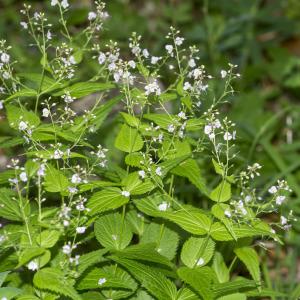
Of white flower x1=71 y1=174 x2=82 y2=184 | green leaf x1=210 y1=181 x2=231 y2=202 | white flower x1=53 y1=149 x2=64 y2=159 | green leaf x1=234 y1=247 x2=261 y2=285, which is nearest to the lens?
white flower x1=71 y1=174 x2=82 y2=184

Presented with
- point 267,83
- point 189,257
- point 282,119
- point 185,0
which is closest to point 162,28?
point 185,0

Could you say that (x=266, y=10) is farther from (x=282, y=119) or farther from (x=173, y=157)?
(x=173, y=157)

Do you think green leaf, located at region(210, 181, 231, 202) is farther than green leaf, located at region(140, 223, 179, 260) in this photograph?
No

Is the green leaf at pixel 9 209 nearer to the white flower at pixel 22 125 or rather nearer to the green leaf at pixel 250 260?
the white flower at pixel 22 125

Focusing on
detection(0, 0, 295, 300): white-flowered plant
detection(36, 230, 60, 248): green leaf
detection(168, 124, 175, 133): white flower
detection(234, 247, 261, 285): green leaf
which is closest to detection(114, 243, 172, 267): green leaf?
detection(0, 0, 295, 300): white-flowered plant

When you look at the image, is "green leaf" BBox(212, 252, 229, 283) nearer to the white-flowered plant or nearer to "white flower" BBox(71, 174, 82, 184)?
the white-flowered plant

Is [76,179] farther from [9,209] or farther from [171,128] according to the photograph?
[171,128]

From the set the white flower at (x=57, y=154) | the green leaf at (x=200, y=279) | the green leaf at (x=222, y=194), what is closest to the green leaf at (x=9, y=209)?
the white flower at (x=57, y=154)

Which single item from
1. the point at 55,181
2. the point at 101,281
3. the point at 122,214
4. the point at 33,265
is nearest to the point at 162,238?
the point at 122,214

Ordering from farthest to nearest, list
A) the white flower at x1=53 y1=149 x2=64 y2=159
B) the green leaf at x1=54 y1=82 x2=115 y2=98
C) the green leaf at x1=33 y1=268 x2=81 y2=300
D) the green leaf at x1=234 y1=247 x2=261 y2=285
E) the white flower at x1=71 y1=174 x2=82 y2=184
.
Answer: the green leaf at x1=54 y1=82 x2=115 y2=98 < the green leaf at x1=234 y1=247 x2=261 y2=285 < the white flower at x1=53 y1=149 x2=64 y2=159 < the white flower at x1=71 y1=174 x2=82 y2=184 < the green leaf at x1=33 y1=268 x2=81 y2=300
